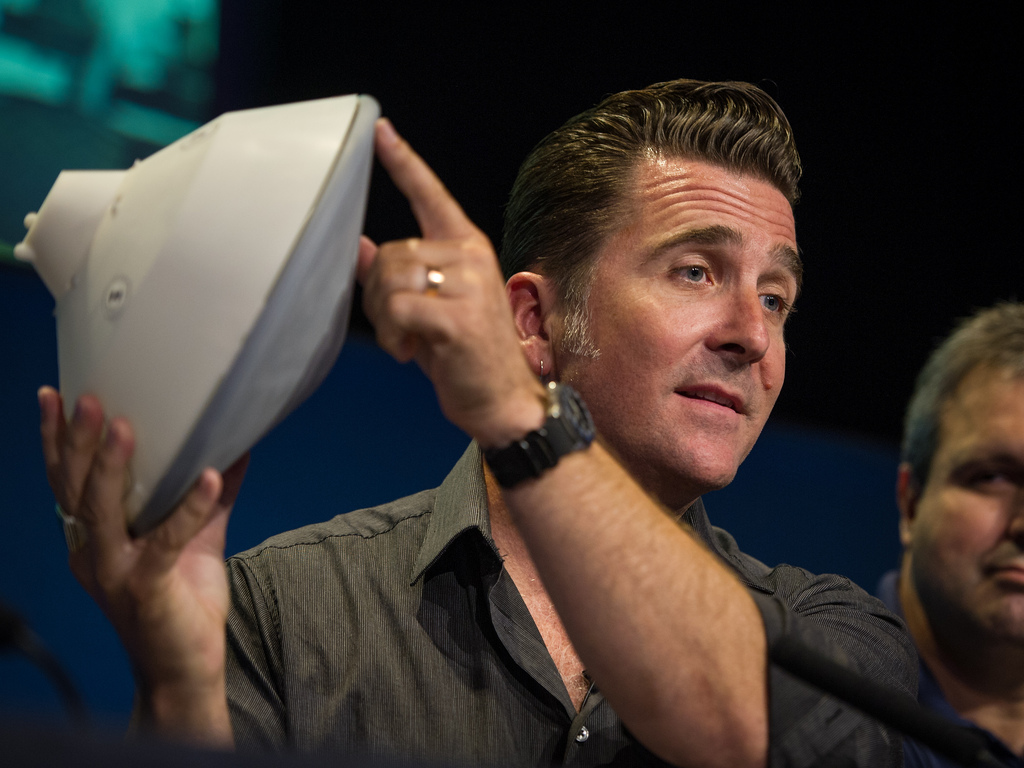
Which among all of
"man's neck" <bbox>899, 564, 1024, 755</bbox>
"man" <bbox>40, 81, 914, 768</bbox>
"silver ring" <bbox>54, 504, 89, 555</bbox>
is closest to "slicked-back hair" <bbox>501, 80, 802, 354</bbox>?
"man" <bbox>40, 81, 914, 768</bbox>

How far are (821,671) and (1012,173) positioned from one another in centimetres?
218

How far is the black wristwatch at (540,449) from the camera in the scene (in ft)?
2.56

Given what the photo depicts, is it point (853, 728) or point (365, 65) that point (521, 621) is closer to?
point (853, 728)

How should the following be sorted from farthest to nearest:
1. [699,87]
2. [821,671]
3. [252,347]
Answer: [699,87] < [821,671] < [252,347]

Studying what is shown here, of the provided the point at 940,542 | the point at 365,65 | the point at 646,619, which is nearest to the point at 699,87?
the point at 365,65

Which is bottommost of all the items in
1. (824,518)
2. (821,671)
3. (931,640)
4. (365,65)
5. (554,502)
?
(824,518)

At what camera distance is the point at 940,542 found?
1705 millimetres

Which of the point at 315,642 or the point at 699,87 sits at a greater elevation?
the point at 699,87

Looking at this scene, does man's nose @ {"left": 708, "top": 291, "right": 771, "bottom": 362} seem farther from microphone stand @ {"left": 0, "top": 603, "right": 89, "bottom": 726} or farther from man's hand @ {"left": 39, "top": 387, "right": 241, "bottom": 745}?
microphone stand @ {"left": 0, "top": 603, "right": 89, "bottom": 726}

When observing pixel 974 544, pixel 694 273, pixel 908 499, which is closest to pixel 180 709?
pixel 694 273

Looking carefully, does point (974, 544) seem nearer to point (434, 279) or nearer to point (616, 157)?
point (616, 157)

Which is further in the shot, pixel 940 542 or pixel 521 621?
pixel 940 542

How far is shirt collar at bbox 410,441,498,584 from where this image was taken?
121cm

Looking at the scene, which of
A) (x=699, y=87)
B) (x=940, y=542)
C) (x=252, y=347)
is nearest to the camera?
(x=252, y=347)
